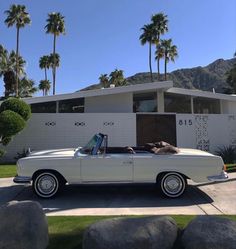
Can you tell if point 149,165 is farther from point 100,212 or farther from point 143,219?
point 143,219

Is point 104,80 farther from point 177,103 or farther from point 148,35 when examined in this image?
point 177,103

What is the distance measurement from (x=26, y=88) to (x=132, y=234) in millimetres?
52189

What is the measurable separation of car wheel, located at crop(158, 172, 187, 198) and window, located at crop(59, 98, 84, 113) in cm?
1128

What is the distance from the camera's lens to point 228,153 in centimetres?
1984

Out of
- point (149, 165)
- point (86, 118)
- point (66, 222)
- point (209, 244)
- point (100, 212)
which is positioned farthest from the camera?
point (86, 118)

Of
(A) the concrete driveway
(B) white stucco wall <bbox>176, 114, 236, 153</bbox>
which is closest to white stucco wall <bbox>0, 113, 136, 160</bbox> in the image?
(B) white stucco wall <bbox>176, 114, 236, 153</bbox>

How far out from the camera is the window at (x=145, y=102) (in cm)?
2130

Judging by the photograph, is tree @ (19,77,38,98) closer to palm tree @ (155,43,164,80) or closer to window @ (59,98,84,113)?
palm tree @ (155,43,164,80)

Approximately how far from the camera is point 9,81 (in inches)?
1774

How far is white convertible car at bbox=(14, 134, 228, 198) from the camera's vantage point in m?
9.41

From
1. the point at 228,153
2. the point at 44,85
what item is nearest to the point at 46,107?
the point at 228,153

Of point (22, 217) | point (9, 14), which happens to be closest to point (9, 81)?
point (9, 14)

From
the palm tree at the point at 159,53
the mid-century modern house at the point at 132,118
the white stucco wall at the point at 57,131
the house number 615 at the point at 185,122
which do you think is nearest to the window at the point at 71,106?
the mid-century modern house at the point at 132,118

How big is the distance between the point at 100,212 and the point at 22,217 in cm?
282
